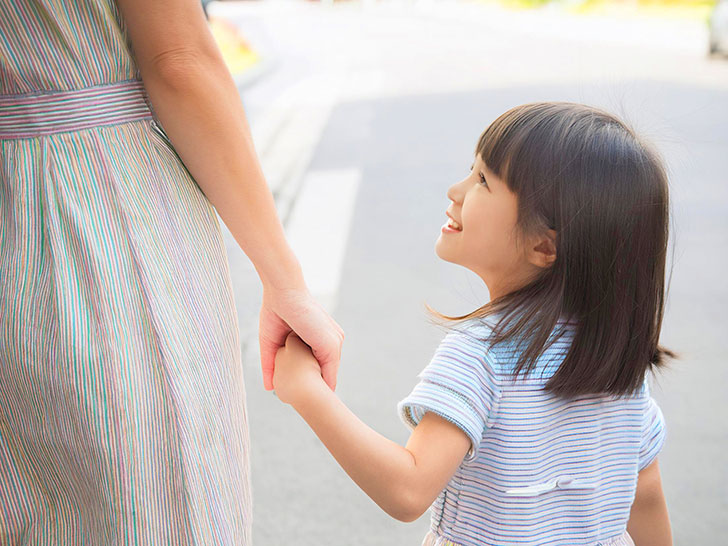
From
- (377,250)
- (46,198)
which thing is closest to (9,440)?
(46,198)

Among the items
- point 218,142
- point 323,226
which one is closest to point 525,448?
point 218,142

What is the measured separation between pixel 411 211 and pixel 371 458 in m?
4.96

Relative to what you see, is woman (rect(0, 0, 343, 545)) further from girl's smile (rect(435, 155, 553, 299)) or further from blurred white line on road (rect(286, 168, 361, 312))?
blurred white line on road (rect(286, 168, 361, 312))

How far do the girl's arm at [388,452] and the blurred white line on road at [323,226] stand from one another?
10.2 feet

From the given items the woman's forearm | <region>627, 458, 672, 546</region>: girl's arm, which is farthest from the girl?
the woman's forearm

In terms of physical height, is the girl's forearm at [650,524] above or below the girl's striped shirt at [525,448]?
below

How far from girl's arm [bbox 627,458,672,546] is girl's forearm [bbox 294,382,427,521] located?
50 centimetres

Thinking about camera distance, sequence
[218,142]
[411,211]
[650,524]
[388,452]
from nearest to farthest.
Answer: [218,142] → [388,452] → [650,524] → [411,211]

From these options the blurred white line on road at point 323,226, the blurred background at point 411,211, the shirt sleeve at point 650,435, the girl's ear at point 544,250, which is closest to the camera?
the girl's ear at point 544,250

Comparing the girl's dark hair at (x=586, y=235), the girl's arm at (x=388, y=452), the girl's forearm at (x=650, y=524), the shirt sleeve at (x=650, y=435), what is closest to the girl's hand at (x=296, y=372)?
the girl's arm at (x=388, y=452)

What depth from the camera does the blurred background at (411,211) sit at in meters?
2.88

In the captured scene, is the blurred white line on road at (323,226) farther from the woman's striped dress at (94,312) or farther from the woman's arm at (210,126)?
the woman's striped dress at (94,312)

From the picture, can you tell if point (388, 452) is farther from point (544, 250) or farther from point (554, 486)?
point (544, 250)

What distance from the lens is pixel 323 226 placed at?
5.71 metres
